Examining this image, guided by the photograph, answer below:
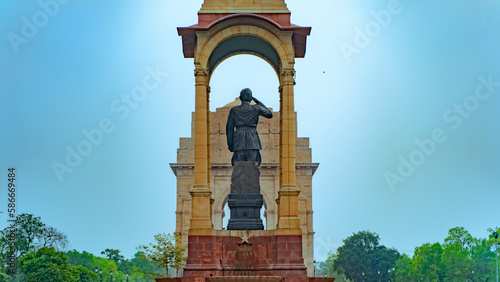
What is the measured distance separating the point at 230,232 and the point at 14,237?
1694 inches

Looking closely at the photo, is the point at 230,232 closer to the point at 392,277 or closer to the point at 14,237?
the point at 14,237

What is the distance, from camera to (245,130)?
77.5 ft

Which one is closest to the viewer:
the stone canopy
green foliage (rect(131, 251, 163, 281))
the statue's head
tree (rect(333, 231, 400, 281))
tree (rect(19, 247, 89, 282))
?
the stone canopy

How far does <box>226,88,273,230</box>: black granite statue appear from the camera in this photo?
22547 millimetres

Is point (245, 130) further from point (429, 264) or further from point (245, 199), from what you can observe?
point (429, 264)

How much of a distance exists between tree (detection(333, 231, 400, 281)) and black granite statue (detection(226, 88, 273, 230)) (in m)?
73.3

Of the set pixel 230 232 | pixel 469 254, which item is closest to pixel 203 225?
pixel 230 232

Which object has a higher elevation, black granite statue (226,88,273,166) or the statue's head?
the statue's head

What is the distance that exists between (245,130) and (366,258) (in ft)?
245

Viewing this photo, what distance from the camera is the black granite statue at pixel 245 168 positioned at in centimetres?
2255

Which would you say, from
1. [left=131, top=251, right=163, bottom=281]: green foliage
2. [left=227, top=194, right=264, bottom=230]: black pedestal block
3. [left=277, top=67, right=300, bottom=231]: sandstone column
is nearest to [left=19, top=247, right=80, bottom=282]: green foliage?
[left=131, top=251, right=163, bottom=281]: green foliage

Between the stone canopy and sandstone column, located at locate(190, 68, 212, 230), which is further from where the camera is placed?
the stone canopy

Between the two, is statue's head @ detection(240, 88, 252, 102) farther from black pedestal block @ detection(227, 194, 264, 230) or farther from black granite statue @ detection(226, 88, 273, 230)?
black pedestal block @ detection(227, 194, 264, 230)

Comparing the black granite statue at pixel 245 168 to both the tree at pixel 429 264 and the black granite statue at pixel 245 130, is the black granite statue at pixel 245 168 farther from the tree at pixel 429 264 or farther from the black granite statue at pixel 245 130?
the tree at pixel 429 264
